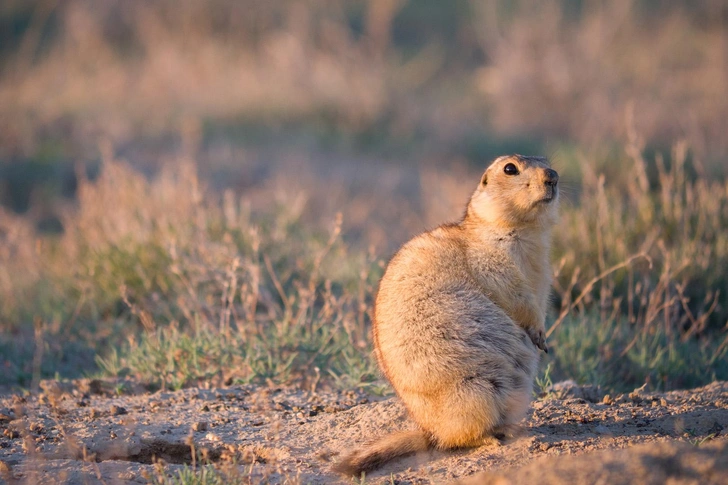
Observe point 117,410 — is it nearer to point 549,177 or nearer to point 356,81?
point 549,177

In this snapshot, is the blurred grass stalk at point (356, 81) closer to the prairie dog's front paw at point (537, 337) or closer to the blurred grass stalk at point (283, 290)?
the blurred grass stalk at point (283, 290)

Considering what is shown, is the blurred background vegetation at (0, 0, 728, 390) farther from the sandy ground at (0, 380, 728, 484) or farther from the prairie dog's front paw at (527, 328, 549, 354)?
the prairie dog's front paw at (527, 328, 549, 354)

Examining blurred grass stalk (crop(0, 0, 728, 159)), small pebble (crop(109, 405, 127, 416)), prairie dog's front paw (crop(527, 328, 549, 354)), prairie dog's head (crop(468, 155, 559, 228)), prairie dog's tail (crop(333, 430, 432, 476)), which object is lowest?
prairie dog's tail (crop(333, 430, 432, 476))

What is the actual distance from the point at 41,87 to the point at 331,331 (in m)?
11.2

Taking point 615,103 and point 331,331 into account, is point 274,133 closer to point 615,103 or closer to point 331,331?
point 615,103

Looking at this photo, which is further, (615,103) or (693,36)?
(693,36)

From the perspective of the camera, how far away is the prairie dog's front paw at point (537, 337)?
356 centimetres

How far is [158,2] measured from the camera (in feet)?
60.7

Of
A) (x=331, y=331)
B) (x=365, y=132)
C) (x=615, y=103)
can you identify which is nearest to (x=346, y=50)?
(x=365, y=132)

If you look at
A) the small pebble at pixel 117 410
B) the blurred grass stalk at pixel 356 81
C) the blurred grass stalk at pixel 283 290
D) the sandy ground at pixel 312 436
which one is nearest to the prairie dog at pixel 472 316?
the sandy ground at pixel 312 436

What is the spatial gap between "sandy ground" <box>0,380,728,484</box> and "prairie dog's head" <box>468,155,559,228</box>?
959mm

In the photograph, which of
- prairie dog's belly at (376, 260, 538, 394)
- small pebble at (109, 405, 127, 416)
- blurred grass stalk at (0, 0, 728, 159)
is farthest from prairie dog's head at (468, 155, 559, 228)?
blurred grass stalk at (0, 0, 728, 159)

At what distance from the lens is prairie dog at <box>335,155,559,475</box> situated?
325cm

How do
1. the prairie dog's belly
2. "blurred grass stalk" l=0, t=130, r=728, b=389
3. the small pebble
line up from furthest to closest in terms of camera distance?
"blurred grass stalk" l=0, t=130, r=728, b=389 → the small pebble → the prairie dog's belly
